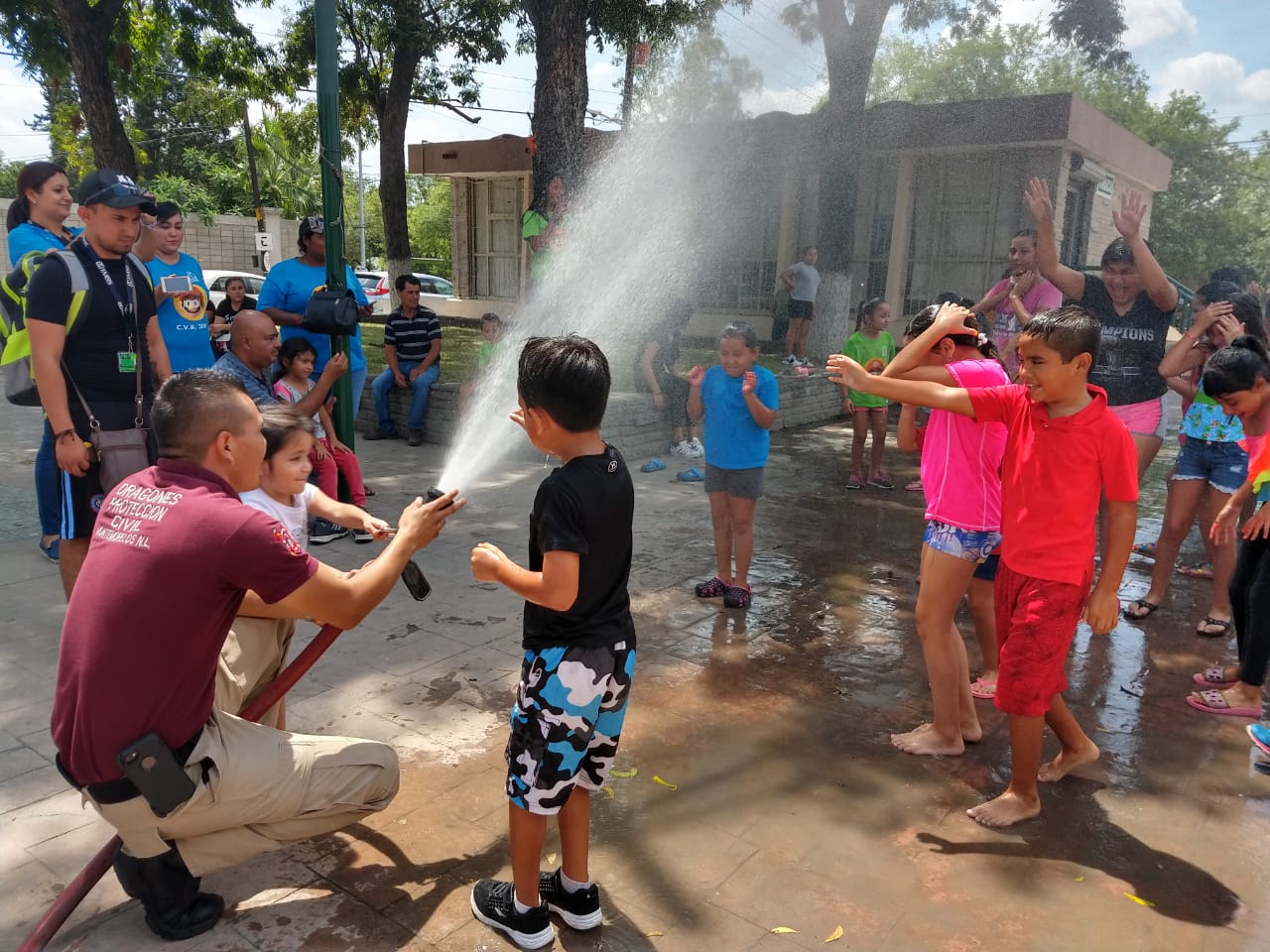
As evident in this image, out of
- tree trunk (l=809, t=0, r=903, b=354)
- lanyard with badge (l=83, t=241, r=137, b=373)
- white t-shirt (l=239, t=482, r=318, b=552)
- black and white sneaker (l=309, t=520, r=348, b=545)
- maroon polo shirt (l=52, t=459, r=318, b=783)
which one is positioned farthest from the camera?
tree trunk (l=809, t=0, r=903, b=354)

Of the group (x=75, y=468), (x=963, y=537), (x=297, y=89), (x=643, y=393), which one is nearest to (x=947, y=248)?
(x=643, y=393)

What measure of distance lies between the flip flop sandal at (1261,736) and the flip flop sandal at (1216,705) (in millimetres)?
334

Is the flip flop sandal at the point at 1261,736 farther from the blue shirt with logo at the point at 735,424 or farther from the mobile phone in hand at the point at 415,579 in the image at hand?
the mobile phone in hand at the point at 415,579

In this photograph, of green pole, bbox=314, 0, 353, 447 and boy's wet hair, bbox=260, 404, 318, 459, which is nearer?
boy's wet hair, bbox=260, 404, 318, 459

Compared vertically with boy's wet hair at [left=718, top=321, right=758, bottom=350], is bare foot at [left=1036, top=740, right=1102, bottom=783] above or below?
below

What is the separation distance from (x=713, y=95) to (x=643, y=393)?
372 inches

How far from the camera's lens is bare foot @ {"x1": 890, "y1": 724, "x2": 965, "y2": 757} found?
3.75m

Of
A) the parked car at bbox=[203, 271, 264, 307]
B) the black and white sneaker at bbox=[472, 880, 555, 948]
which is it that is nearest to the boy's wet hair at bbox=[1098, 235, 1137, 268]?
the black and white sneaker at bbox=[472, 880, 555, 948]

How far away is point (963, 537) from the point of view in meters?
3.56

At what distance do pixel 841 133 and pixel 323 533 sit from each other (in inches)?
479

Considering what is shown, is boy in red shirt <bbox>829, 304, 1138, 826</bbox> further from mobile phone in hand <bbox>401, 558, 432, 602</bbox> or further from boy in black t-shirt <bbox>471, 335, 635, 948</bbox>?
mobile phone in hand <bbox>401, 558, 432, 602</bbox>

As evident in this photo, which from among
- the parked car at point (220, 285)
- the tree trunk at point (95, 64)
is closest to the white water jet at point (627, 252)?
the tree trunk at point (95, 64)

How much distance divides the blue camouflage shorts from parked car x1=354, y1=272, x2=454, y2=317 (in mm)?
20059

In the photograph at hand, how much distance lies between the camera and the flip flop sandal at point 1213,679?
4449 millimetres
